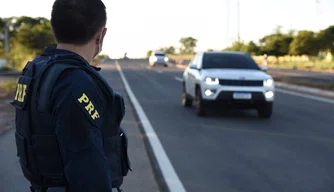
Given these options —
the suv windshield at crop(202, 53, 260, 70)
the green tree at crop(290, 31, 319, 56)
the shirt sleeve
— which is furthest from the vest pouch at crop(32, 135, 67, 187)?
the green tree at crop(290, 31, 319, 56)

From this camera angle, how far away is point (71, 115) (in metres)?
1.74

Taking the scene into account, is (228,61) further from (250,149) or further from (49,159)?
(49,159)

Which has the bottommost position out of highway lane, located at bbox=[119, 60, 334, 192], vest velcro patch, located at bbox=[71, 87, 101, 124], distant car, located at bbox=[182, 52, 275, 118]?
highway lane, located at bbox=[119, 60, 334, 192]

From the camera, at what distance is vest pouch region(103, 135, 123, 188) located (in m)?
1.96

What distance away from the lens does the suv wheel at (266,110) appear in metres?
11.9

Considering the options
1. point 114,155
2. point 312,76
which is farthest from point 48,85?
point 312,76

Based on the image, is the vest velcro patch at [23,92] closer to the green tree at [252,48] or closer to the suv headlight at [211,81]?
the suv headlight at [211,81]

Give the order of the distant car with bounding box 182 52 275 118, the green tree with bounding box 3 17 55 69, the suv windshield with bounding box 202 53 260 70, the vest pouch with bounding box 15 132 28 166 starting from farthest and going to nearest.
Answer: the green tree with bounding box 3 17 55 69 → the suv windshield with bounding box 202 53 260 70 → the distant car with bounding box 182 52 275 118 → the vest pouch with bounding box 15 132 28 166

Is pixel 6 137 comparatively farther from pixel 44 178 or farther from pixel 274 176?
pixel 44 178

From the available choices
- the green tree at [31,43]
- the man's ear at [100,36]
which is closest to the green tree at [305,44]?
the green tree at [31,43]

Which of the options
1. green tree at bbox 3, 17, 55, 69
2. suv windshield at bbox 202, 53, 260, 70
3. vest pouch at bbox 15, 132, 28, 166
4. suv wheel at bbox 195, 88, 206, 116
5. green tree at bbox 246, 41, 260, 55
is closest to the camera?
vest pouch at bbox 15, 132, 28, 166

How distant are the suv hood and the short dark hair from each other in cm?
1010

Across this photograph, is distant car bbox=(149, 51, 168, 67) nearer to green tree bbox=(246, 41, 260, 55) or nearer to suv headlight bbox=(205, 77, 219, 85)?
green tree bbox=(246, 41, 260, 55)

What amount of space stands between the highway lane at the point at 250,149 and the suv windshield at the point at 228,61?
1.27 metres
